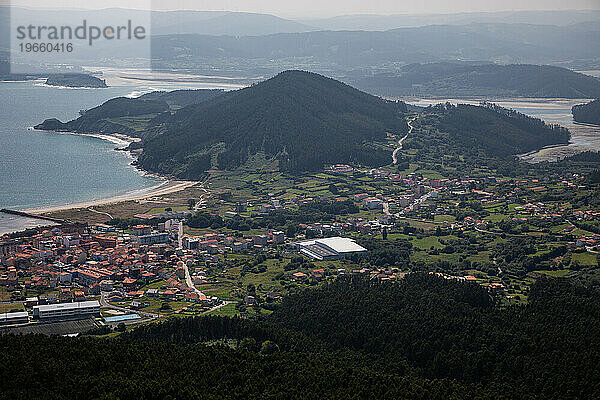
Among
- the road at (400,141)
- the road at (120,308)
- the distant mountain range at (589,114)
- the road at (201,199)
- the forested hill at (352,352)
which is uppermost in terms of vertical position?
the distant mountain range at (589,114)

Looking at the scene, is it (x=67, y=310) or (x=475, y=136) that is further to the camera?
(x=475, y=136)

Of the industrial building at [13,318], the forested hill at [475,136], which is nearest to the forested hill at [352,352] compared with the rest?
the industrial building at [13,318]

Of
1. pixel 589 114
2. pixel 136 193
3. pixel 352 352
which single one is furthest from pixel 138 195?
pixel 589 114

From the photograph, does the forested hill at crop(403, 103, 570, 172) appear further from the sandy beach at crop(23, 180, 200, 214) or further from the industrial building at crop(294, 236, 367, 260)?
the industrial building at crop(294, 236, 367, 260)

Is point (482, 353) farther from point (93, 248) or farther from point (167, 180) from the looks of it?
point (167, 180)

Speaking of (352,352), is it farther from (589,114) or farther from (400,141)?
(589,114)

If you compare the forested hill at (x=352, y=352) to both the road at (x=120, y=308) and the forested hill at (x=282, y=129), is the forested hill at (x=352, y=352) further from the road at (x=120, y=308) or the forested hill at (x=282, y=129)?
the forested hill at (x=282, y=129)
